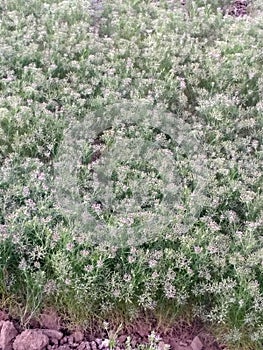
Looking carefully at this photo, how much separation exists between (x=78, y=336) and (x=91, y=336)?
0.07 meters

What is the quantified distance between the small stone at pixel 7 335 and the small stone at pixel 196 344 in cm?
95

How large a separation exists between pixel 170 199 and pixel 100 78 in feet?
4.16

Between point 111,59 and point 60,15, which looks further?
point 60,15

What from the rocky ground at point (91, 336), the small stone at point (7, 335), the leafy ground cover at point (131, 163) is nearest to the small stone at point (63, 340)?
the rocky ground at point (91, 336)

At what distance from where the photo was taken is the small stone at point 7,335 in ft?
11.4

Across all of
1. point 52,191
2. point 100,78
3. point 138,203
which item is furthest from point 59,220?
point 100,78

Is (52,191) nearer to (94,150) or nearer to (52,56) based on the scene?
(94,150)

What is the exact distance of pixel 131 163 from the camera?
13.9ft

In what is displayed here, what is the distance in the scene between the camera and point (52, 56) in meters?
5.01

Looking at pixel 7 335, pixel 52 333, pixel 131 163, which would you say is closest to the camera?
pixel 7 335

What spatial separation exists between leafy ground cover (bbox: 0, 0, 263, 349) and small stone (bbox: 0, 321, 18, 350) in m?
0.13

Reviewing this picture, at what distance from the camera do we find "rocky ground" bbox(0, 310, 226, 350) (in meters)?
3.49

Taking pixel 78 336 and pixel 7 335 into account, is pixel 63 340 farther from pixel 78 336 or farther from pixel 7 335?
pixel 7 335

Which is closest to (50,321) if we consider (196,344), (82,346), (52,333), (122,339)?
(52,333)
